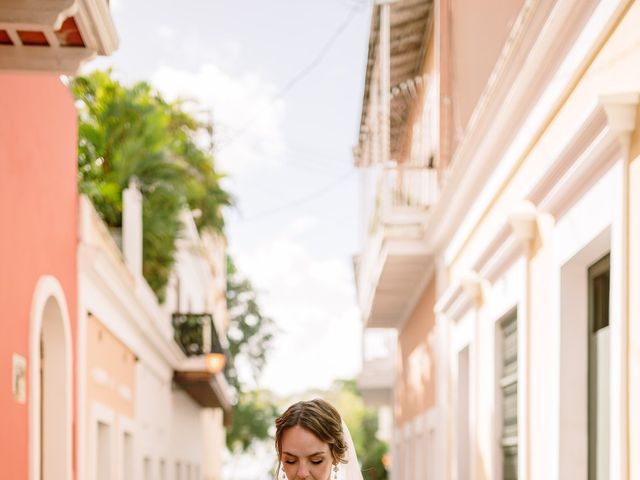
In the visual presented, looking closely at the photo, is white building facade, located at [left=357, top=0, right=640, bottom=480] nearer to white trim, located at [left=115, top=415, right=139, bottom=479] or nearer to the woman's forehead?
the woman's forehead

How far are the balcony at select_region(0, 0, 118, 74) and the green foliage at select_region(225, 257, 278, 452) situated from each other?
1197 inches

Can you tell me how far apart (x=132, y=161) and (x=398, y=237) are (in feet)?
19.1

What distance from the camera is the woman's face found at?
180 inches

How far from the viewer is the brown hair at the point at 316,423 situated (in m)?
4.72

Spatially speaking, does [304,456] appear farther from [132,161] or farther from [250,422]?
[250,422]

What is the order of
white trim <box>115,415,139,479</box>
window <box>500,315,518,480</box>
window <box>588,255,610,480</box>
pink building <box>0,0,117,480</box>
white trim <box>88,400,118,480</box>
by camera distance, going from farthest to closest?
white trim <box>115,415,139,479</box>
white trim <box>88,400,118,480</box>
window <box>500,315,518,480</box>
window <box>588,255,610,480</box>
pink building <box>0,0,117,480</box>

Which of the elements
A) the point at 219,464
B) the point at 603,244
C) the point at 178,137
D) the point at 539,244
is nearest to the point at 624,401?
the point at 603,244

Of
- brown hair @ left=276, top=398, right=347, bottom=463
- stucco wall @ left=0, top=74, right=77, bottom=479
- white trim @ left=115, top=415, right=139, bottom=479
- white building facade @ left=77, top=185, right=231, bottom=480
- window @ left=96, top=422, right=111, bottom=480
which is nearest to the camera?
brown hair @ left=276, top=398, right=347, bottom=463

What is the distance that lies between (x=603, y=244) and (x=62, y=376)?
5381 mm

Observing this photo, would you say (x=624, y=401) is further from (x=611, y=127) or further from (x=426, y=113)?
(x=426, y=113)

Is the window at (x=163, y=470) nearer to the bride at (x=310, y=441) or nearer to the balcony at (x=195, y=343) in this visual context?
the balcony at (x=195, y=343)

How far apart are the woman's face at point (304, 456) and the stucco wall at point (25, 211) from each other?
3.07 m

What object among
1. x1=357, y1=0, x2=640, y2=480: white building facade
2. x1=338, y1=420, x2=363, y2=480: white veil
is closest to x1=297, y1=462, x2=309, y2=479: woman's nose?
x1=338, y1=420, x2=363, y2=480: white veil

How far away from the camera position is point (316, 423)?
4730 mm
